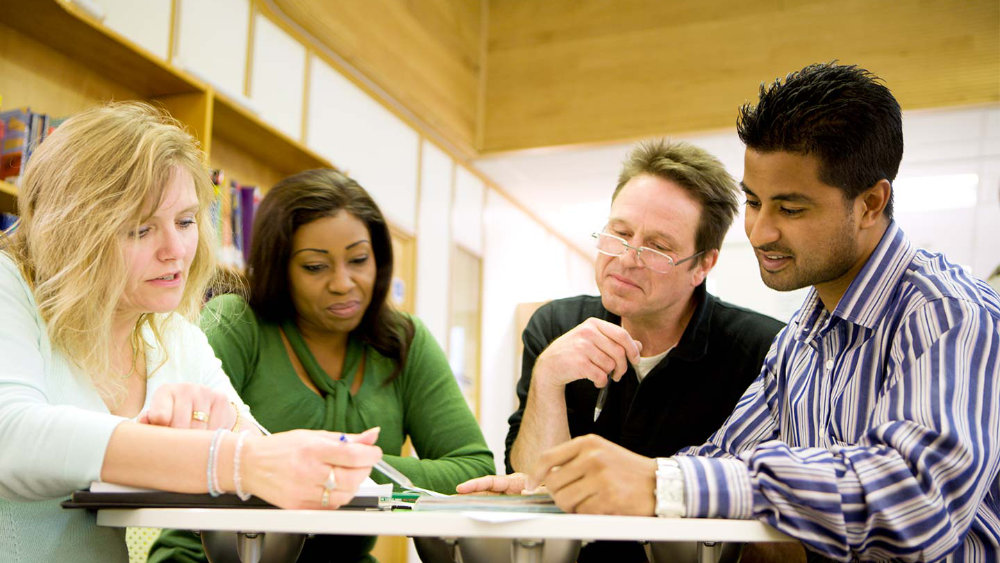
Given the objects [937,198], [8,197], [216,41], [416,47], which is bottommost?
[8,197]

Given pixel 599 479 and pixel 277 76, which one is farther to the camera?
pixel 277 76

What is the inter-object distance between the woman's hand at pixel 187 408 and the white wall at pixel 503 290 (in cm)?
440

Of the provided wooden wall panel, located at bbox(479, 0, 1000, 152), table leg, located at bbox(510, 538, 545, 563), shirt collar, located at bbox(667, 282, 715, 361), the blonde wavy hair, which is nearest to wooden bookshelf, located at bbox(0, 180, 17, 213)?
the blonde wavy hair

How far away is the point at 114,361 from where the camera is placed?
4.51ft

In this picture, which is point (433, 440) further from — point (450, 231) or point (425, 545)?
point (450, 231)

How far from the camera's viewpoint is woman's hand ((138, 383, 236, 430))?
3.78ft

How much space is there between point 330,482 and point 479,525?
200mm

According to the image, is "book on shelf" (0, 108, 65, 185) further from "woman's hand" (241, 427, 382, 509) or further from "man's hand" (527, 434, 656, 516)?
"man's hand" (527, 434, 656, 516)

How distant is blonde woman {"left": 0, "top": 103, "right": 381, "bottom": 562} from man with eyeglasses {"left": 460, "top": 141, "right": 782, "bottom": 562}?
0.67 metres

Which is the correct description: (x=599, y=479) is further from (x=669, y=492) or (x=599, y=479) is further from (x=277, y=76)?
(x=277, y=76)

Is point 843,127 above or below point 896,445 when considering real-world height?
above

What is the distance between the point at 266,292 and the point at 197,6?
1723 millimetres

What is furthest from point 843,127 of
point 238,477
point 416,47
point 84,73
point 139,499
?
point 416,47

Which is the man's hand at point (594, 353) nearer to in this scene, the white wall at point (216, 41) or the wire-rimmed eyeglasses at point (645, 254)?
the wire-rimmed eyeglasses at point (645, 254)
